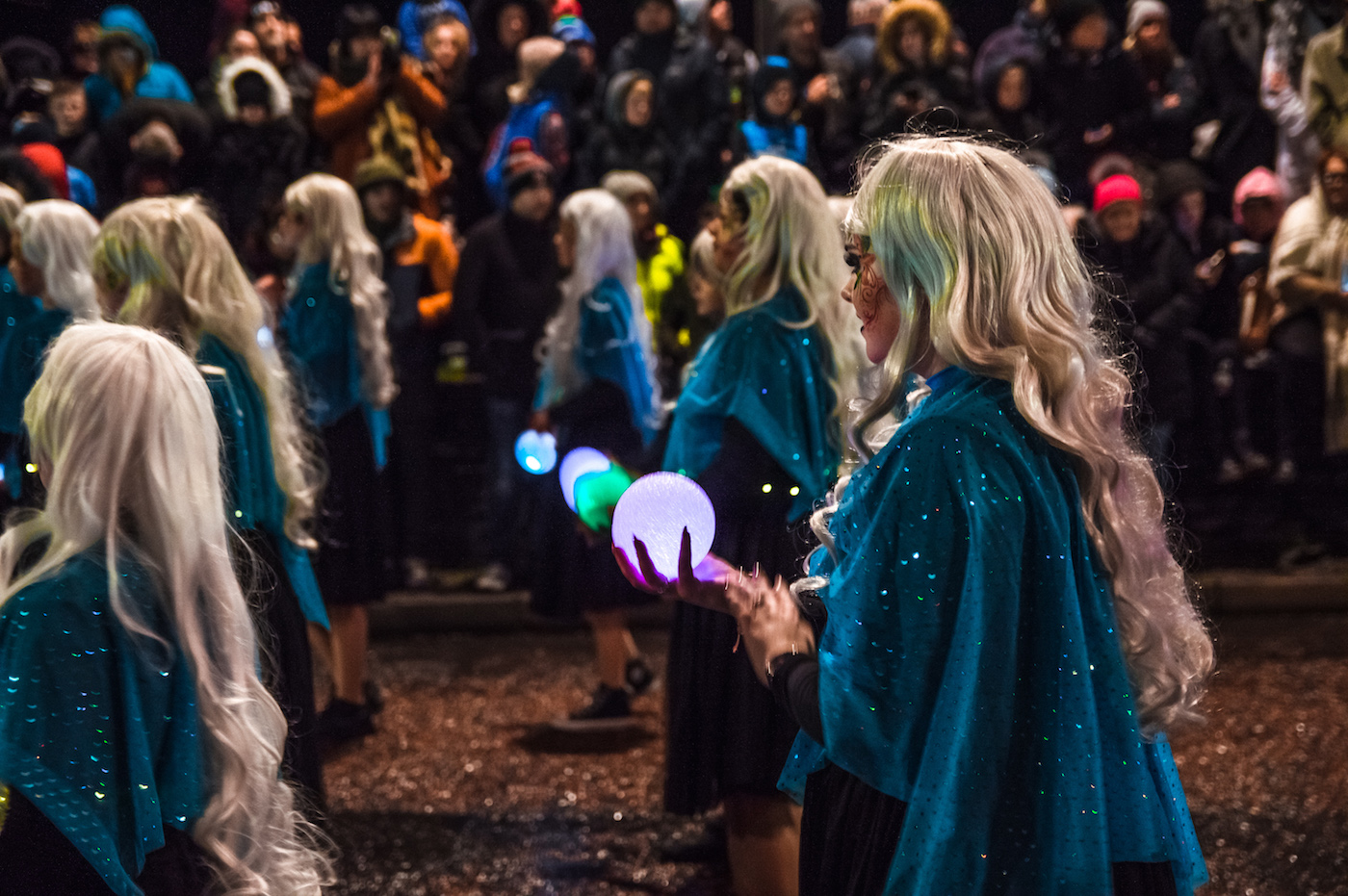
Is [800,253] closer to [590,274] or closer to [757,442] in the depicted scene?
[757,442]

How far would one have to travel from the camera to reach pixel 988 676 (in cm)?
195

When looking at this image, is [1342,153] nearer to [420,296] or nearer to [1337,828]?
[1337,828]

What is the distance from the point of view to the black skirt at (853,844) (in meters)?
2.05

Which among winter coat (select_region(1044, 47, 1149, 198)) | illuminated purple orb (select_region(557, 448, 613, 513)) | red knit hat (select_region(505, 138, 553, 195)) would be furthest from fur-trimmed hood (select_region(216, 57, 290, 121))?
illuminated purple orb (select_region(557, 448, 613, 513))

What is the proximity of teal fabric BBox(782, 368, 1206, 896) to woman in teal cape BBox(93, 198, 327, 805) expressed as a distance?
7.34ft

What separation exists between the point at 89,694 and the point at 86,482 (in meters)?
0.35

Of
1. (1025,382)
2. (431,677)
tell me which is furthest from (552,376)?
(1025,382)

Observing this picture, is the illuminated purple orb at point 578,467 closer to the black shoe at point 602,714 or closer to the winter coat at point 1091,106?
the black shoe at point 602,714

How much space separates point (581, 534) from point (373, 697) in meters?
1.19

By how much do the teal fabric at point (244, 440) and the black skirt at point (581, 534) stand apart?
2.21 m

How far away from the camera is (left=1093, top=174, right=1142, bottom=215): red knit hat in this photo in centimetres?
792

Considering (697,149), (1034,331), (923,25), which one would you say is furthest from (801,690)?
(923,25)

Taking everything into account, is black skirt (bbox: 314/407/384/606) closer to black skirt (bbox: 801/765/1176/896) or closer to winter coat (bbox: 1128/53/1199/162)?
black skirt (bbox: 801/765/1176/896)

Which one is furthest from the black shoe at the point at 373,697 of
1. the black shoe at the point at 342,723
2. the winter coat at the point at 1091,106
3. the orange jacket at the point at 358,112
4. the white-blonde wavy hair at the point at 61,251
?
the winter coat at the point at 1091,106
